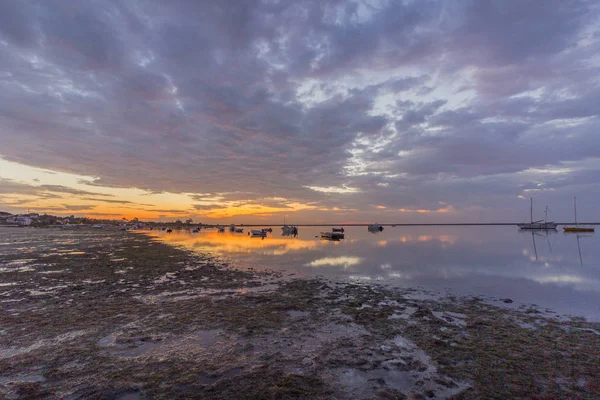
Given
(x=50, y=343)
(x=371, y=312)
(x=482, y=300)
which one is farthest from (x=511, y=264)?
(x=50, y=343)

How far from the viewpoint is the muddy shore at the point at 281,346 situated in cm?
663

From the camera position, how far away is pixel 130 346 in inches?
345

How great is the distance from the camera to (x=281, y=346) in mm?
9117

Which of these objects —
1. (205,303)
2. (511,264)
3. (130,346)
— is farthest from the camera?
(511,264)

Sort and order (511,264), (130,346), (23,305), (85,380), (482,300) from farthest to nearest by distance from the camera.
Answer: (511,264), (482,300), (23,305), (130,346), (85,380)

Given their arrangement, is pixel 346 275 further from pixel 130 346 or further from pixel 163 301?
pixel 130 346

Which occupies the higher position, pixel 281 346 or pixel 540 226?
pixel 540 226

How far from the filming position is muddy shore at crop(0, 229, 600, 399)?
21.7ft

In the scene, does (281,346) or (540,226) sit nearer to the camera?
(281,346)

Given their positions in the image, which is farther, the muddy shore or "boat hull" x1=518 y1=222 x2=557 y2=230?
"boat hull" x1=518 y1=222 x2=557 y2=230

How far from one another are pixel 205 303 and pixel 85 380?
7527 mm

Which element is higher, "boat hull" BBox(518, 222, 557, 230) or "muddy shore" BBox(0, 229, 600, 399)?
"boat hull" BBox(518, 222, 557, 230)

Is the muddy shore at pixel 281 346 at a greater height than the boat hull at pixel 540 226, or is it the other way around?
the boat hull at pixel 540 226

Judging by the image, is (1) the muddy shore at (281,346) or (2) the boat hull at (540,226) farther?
(2) the boat hull at (540,226)
